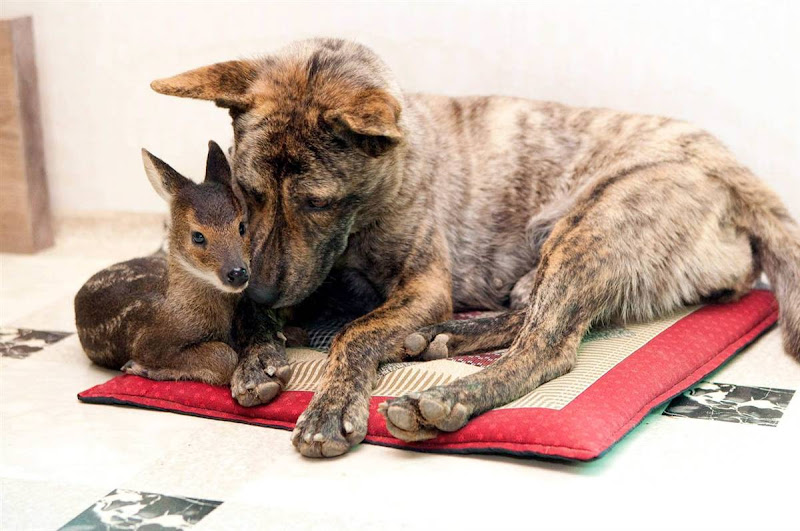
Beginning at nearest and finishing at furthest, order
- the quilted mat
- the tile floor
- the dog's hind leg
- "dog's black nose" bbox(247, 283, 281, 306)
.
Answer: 1. the tile floor
2. the quilted mat
3. "dog's black nose" bbox(247, 283, 281, 306)
4. the dog's hind leg

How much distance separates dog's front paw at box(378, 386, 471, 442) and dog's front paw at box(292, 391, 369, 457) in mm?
99

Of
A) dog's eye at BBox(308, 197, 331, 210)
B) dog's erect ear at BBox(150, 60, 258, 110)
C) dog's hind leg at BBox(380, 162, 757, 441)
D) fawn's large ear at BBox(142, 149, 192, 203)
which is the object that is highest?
dog's erect ear at BBox(150, 60, 258, 110)

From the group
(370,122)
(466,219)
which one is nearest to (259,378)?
(370,122)

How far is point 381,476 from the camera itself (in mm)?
2492

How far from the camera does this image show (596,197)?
3.31 metres

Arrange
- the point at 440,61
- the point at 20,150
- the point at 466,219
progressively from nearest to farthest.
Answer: the point at 466,219 < the point at 440,61 < the point at 20,150

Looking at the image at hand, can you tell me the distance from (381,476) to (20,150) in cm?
291

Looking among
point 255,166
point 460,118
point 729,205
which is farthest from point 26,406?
point 729,205

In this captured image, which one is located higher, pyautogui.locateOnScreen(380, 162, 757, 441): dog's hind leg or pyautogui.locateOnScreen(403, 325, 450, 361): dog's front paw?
pyautogui.locateOnScreen(380, 162, 757, 441): dog's hind leg

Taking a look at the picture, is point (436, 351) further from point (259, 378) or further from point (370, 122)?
point (370, 122)

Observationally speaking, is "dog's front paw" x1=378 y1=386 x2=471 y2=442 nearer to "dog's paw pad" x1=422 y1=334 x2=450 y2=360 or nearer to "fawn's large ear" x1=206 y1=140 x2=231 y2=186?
"dog's paw pad" x1=422 y1=334 x2=450 y2=360

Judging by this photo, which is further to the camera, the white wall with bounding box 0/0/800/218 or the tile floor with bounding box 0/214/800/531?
the white wall with bounding box 0/0/800/218

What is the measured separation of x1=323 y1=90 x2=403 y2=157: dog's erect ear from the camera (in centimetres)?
278

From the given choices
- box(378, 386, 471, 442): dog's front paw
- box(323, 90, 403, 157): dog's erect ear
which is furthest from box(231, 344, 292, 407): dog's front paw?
box(323, 90, 403, 157): dog's erect ear
